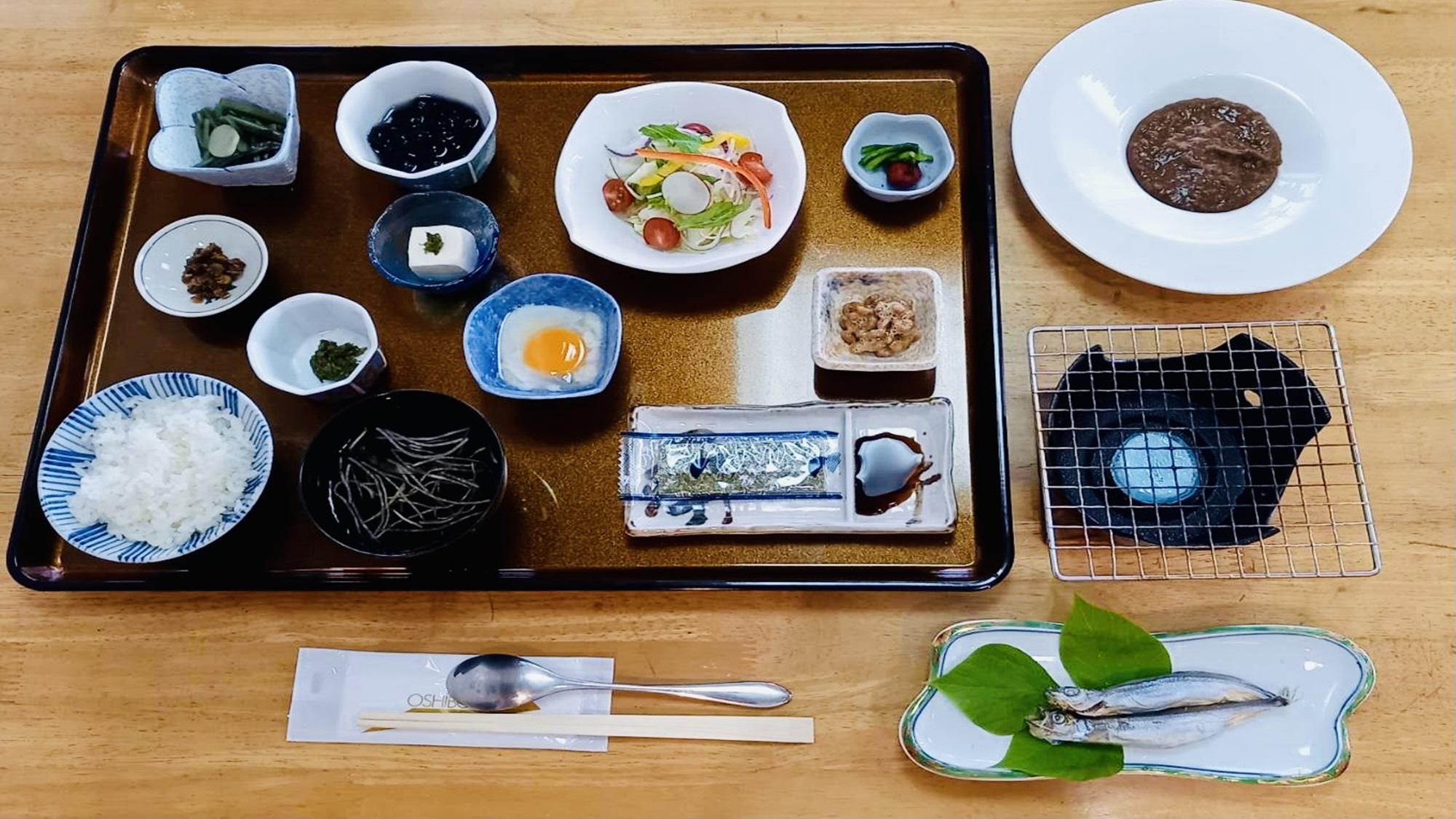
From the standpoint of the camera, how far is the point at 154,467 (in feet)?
6.73

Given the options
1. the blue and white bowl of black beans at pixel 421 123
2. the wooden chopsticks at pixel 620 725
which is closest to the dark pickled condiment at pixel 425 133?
the blue and white bowl of black beans at pixel 421 123

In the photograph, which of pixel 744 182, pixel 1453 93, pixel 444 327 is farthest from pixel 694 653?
pixel 1453 93

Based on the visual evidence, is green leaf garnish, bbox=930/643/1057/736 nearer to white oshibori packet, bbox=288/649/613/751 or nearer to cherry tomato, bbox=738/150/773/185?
white oshibori packet, bbox=288/649/613/751

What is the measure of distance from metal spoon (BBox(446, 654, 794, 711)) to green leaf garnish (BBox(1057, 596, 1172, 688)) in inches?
26.2

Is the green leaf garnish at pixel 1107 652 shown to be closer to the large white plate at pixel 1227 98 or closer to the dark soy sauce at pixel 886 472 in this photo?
the dark soy sauce at pixel 886 472

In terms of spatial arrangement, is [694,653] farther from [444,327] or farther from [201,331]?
[201,331]

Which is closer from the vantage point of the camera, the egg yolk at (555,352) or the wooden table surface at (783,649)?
the wooden table surface at (783,649)

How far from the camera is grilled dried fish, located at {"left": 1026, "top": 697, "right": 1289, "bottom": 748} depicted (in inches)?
74.7

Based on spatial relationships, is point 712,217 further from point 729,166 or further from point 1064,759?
point 1064,759

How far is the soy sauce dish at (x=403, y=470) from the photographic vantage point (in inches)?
81.4

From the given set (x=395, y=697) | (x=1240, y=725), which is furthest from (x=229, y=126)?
(x=1240, y=725)

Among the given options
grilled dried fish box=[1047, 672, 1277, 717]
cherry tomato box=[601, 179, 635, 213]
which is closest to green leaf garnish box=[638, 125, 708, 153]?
cherry tomato box=[601, 179, 635, 213]

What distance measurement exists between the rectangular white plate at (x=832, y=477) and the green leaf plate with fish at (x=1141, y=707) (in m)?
0.31

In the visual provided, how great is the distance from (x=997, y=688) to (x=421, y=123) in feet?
6.96
